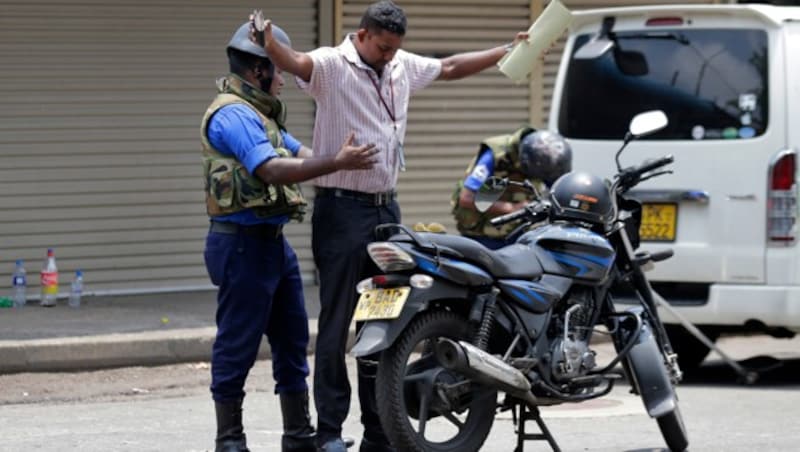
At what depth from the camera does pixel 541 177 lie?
9.35m

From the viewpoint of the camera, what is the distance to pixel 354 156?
6766 millimetres

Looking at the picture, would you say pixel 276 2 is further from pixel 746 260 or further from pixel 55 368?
pixel 746 260

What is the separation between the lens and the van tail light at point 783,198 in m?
9.77

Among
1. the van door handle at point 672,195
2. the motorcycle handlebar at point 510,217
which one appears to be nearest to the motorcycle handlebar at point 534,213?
the motorcycle handlebar at point 510,217

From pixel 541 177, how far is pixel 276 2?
4588mm

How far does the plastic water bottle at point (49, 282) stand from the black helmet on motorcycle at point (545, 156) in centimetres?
438

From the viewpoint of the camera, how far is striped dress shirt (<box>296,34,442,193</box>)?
730 centimetres

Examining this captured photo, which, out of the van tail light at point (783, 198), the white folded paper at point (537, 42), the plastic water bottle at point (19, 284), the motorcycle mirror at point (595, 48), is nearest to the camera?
the white folded paper at point (537, 42)

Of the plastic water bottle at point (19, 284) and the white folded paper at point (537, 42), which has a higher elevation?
the white folded paper at point (537, 42)

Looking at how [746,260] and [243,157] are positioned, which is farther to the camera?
[746,260]

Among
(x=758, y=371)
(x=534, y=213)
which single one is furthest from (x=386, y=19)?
(x=758, y=371)

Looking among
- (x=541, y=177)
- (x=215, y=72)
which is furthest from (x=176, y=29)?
(x=541, y=177)

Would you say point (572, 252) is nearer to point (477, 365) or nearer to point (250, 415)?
point (477, 365)

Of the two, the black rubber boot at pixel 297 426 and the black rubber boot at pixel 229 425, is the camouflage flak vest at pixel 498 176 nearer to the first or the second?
the black rubber boot at pixel 297 426
